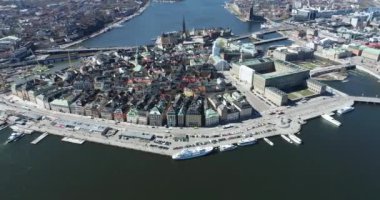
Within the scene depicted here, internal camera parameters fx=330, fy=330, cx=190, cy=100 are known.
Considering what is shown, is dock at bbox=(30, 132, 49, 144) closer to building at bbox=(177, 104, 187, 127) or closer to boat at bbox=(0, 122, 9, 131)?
boat at bbox=(0, 122, 9, 131)

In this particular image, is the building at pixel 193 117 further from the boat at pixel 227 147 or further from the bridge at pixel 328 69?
the bridge at pixel 328 69

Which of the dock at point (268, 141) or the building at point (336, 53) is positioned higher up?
the building at point (336, 53)

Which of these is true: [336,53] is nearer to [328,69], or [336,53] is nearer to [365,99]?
[328,69]

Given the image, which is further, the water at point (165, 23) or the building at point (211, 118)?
the water at point (165, 23)

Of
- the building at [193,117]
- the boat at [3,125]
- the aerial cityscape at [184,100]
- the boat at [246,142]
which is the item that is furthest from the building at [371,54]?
the boat at [3,125]

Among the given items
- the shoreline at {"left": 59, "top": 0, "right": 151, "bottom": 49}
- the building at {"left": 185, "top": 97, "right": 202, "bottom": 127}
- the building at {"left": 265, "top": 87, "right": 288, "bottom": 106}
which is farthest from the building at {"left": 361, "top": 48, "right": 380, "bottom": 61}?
the shoreline at {"left": 59, "top": 0, "right": 151, "bottom": 49}

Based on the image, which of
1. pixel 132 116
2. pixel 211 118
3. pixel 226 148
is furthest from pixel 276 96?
pixel 132 116

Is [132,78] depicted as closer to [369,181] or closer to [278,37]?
[369,181]

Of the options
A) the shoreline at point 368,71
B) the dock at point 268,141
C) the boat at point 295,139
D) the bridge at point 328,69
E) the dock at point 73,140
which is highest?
the bridge at point 328,69

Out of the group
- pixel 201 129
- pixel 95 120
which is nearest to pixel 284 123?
pixel 201 129
